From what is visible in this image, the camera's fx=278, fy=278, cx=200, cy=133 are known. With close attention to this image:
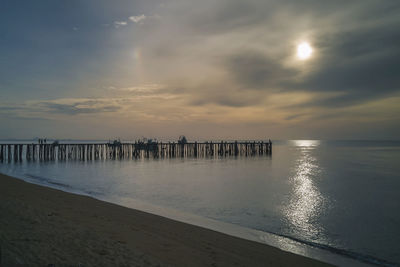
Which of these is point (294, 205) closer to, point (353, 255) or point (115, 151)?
point (353, 255)

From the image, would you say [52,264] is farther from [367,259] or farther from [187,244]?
[367,259]

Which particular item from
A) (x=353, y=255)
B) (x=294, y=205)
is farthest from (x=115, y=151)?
(x=353, y=255)

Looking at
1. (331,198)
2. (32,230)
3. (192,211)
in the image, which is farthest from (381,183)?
(32,230)

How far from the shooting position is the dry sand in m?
4.20

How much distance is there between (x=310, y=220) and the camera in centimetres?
970

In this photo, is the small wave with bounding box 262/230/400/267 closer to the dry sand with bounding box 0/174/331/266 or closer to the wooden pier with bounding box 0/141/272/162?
the dry sand with bounding box 0/174/331/266

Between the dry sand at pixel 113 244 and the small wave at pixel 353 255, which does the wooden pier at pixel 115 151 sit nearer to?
the dry sand at pixel 113 244

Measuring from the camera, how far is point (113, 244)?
5062 millimetres

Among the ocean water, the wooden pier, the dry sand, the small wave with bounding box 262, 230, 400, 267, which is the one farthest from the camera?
the wooden pier

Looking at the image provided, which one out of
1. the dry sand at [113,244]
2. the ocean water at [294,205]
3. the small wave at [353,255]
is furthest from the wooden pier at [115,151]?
the small wave at [353,255]

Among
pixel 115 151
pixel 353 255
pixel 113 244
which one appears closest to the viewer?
pixel 113 244

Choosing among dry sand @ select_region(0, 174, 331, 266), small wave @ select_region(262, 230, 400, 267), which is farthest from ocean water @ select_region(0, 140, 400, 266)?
dry sand @ select_region(0, 174, 331, 266)

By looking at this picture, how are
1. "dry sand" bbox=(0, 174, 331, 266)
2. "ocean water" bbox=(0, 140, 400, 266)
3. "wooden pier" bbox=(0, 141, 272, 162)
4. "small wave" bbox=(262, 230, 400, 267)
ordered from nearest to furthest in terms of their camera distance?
"dry sand" bbox=(0, 174, 331, 266), "small wave" bbox=(262, 230, 400, 267), "ocean water" bbox=(0, 140, 400, 266), "wooden pier" bbox=(0, 141, 272, 162)

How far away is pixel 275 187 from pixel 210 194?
4.89m
